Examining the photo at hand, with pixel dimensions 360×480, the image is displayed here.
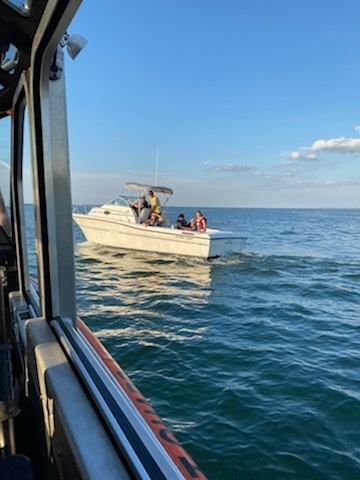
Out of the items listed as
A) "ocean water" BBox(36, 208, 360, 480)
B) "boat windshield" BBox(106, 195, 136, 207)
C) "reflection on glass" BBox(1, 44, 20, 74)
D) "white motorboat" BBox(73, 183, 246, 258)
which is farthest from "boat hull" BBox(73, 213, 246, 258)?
"reflection on glass" BBox(1, 44, 20, 74)

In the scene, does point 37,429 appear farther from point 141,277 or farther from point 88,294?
point 141,277

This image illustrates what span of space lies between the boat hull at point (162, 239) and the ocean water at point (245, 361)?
2.36m

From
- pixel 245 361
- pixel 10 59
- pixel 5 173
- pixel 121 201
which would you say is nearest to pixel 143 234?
pixel 121 201

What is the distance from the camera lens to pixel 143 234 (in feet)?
40.9

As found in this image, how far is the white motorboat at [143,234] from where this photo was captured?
1157cm

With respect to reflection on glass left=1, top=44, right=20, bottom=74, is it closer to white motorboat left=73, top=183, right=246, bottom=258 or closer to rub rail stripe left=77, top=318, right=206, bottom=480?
rub rail stripe left=77, top=318, right=206, bottom=480

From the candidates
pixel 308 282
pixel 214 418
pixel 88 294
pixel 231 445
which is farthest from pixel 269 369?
pixel 308 282

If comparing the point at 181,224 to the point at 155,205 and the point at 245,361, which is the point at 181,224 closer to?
the point at 155,205

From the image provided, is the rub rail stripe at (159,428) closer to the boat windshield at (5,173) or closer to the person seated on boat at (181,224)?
the boat windshield at (5,173)

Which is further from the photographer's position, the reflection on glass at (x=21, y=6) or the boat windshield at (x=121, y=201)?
the boat windshield at (x=121, y=201)

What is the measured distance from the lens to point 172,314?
6238mm

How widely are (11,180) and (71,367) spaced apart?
2192 millimetres

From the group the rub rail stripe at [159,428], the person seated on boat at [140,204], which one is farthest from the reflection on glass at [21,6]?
the person seated on boat at [140,204]

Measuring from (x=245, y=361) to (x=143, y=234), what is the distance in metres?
8.63
